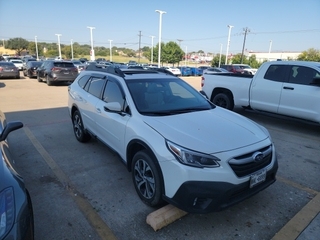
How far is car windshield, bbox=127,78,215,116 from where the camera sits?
3.23m

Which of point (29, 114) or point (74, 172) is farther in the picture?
point (29, 114)

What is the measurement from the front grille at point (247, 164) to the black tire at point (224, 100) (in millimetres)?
5207

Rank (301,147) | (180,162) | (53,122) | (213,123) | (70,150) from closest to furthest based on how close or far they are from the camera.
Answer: (180,162), (213,123), (70,150), (301,147), (53,122)

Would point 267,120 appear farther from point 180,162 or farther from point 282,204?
point 180,162

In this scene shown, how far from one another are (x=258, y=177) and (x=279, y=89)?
4592 millimetres

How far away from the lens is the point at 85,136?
4.96 metres

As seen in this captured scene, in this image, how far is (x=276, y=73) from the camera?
6.55 metres

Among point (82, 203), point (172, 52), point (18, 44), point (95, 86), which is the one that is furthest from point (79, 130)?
point (18, 44)

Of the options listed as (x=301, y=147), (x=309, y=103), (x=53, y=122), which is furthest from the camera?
(x=53, y=122)

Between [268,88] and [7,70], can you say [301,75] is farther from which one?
[7,70]

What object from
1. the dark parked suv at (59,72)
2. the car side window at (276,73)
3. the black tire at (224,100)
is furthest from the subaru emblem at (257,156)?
the dark parked suv at (59,72)

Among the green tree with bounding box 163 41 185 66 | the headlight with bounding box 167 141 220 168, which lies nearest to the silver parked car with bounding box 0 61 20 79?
the headlight with bounding box 167 141 220 168

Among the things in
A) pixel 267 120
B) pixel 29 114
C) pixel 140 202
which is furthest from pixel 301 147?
pixel 29 114

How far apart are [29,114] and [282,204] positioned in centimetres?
773
